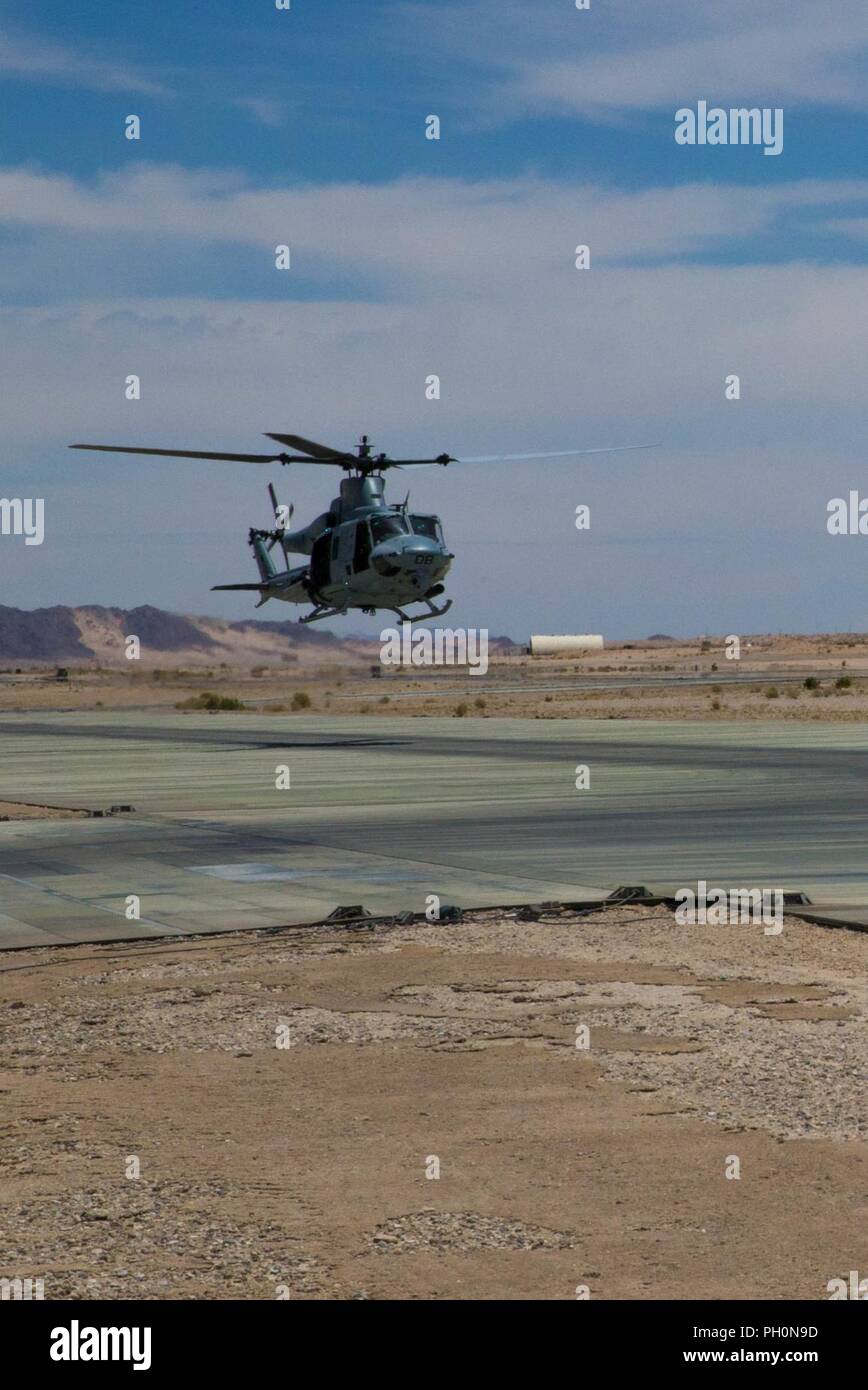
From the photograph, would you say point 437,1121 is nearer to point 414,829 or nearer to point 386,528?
point 414,829

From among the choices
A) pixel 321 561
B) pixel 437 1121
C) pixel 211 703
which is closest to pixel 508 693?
pixel 211 703

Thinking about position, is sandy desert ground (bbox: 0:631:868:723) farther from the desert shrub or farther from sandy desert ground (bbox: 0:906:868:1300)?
sandy desert ground (bbox: 0:906:868:1300)

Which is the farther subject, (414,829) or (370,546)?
(370,546)

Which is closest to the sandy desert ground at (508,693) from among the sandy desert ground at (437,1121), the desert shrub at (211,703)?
the desert shrub at (211,703)

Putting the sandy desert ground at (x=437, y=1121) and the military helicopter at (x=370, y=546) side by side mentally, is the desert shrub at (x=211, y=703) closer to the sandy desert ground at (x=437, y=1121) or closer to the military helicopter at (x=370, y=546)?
the military helicopter at (x=370, y=546)

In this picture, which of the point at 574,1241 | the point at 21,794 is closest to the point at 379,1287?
the point at 574,1241
